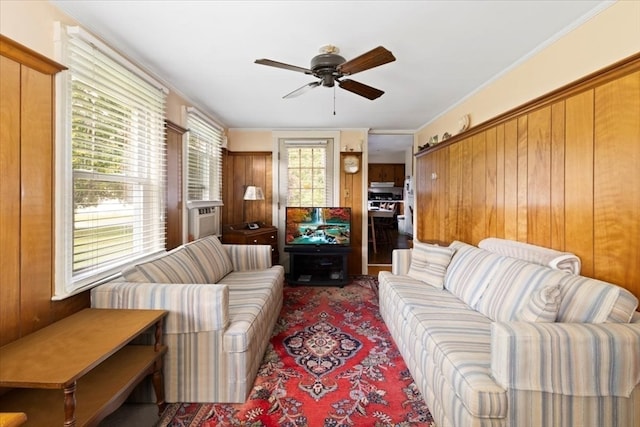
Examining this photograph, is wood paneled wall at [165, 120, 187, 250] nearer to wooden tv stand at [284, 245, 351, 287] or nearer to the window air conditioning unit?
the window air conditioning unit

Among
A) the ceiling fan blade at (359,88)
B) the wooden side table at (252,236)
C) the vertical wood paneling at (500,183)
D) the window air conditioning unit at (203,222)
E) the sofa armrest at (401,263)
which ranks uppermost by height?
the ceiling fan blade at (359,88)

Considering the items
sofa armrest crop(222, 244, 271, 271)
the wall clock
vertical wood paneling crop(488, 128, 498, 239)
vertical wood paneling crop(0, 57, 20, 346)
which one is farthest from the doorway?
vertical wood paneling crop(0, 57, 20, 346)

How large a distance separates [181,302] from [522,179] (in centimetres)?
272

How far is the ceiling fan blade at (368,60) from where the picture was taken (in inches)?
72.1

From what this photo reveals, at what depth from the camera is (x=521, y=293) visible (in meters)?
1.82

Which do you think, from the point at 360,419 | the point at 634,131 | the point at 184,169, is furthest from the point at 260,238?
the point at 634,131

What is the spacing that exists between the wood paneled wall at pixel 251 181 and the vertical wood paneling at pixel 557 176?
3746 millimetres

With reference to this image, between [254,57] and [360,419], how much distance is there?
2703mm

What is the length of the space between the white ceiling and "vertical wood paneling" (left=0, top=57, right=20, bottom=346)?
670 mm

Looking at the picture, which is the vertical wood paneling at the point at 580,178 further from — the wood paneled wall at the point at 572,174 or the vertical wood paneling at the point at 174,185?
the vertical wood paneling at the point at 174,185

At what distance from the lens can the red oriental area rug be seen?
1.75m

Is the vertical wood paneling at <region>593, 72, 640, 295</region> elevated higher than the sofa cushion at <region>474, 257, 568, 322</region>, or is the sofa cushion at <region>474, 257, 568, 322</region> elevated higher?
the vertical wood paneling at <region>593, 72, 640, 295</region>

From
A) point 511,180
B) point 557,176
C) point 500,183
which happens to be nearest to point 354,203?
point 500,183

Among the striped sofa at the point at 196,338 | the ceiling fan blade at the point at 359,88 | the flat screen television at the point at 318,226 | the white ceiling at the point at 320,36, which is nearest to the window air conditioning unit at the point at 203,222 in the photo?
the flat screen television at the point at 318,226
